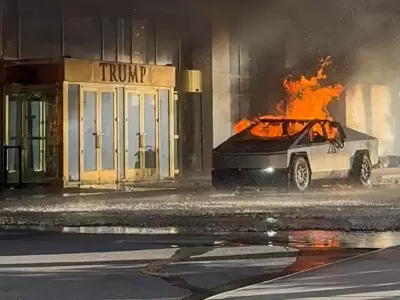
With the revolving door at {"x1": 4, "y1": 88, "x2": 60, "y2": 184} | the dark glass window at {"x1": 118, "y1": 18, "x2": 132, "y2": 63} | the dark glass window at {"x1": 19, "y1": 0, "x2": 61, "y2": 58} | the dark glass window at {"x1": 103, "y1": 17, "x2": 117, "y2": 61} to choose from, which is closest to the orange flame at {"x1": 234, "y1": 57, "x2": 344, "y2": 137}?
the dark glass window at {"x1": 118, "y1": 18, "x2": 132, "y2": 63}

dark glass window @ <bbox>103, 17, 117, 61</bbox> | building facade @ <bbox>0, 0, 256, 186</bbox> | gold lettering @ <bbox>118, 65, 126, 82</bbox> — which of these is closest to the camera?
building facade @ <bbox>0, 0, 256, 186</bbox>

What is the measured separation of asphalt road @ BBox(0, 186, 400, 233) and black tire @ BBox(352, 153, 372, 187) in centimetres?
→ 131

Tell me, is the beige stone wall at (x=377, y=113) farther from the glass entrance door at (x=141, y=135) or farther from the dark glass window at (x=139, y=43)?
the glass entrance door at (x=141, y=135)

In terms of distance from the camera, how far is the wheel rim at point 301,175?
57.3 ft

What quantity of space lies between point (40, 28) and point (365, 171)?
327 inches

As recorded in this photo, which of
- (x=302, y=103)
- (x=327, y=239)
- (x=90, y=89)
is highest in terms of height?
(x=90, y=89)

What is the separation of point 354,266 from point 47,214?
6.26 meters

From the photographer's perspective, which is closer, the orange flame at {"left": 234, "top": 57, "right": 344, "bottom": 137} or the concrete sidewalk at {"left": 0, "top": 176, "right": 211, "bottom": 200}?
the concrete sidewalk at {"left": 0, "top": 176, "right": 211, "bottom": 200}

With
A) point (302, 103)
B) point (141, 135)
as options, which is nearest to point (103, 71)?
point (141, 135)

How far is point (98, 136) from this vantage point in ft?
71.2

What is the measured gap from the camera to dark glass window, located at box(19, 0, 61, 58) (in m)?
22.0

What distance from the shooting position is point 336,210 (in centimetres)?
1340

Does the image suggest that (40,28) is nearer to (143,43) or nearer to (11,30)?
(11,30)

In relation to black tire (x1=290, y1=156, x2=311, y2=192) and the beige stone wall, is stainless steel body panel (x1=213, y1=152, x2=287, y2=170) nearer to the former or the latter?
black tire (x1=290, y1=156, x2=311, y2=192)
